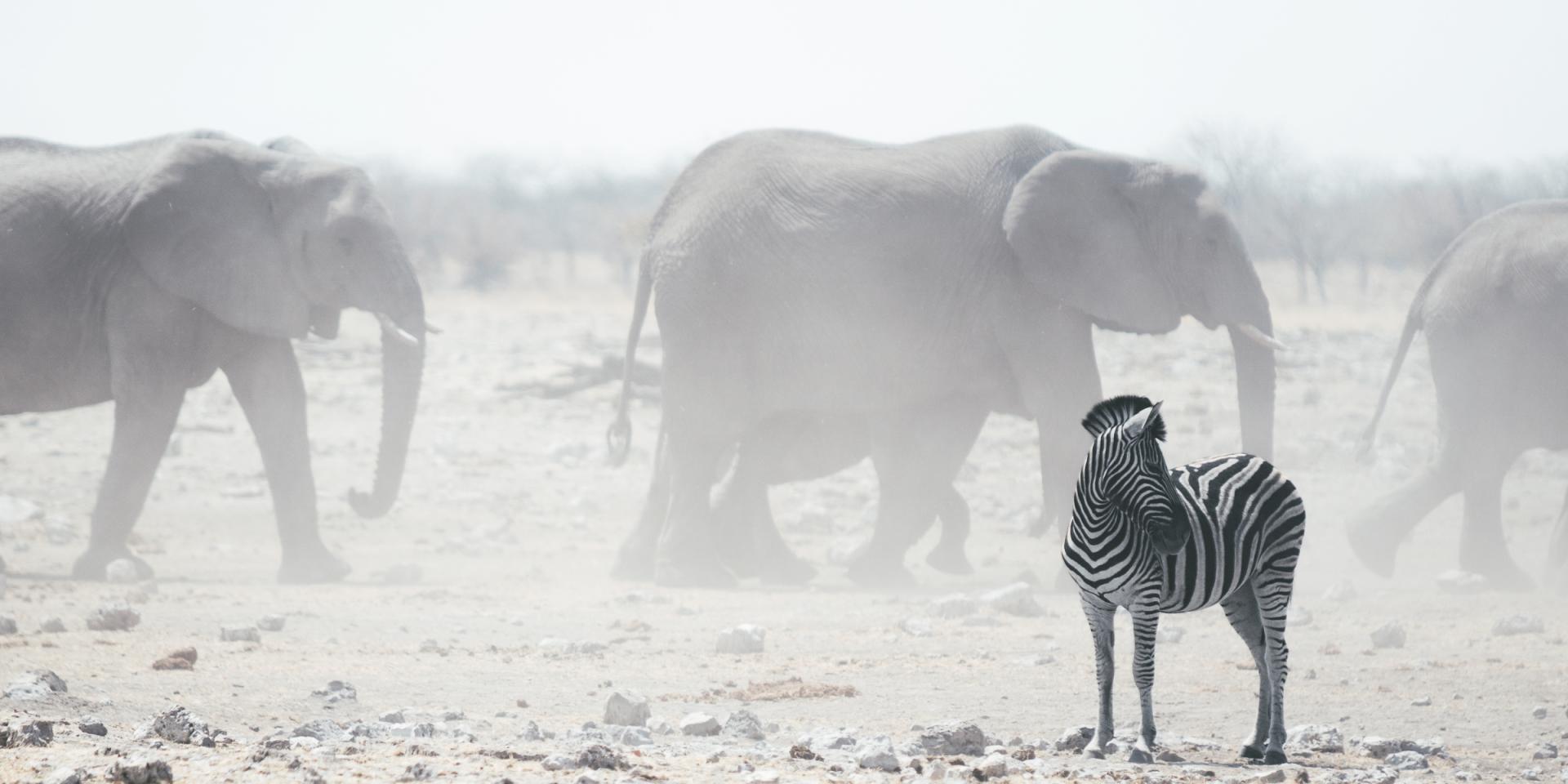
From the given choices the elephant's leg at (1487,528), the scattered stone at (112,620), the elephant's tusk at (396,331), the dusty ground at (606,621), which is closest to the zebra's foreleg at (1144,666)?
the dusty ground at (606,621)

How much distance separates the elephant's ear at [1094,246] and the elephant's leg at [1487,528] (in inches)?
82.4

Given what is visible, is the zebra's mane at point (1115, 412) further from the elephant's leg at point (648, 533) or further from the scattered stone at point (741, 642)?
the elephant's leg at point (648, 533)

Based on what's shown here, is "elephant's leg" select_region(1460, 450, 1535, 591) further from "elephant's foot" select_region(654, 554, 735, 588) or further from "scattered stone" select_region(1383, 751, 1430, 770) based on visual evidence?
"scattered stone" select_region(1383, 751, 1430, 770)

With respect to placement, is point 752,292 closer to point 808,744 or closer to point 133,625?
→ point 133,625

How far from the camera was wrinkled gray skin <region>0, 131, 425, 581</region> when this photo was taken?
11703 mm

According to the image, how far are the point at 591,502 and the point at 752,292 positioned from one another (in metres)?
3.91

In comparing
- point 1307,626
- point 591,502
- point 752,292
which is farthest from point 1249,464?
point 591,502

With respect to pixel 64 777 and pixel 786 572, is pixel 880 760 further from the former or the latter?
pixel 786 572

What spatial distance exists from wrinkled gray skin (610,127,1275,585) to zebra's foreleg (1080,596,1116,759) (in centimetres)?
557

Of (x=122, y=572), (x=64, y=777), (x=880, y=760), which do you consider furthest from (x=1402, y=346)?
(x=64, y=777)

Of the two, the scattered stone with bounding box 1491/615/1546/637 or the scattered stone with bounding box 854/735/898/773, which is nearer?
the scattered stone with bounding box 854/735/898/773

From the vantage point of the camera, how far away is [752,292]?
11.9 metres

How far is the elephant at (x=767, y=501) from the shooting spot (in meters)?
12.4

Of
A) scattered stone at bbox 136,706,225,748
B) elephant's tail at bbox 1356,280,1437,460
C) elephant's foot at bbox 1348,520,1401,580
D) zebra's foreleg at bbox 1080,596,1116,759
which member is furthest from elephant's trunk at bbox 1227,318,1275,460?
scattered stone at bbox 136,706,225,748
